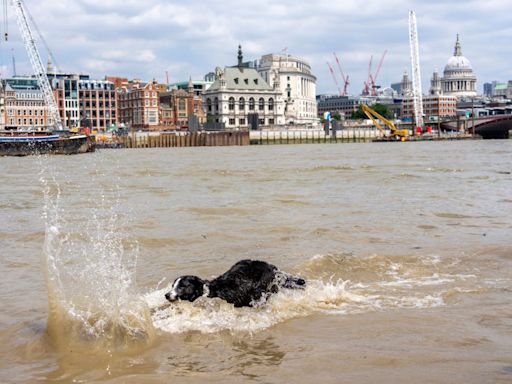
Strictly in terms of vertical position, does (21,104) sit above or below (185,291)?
above

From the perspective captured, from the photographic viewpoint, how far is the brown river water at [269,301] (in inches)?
210

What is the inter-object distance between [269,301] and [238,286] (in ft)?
1.25

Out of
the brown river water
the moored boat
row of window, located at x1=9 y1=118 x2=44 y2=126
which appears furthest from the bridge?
the brown river water

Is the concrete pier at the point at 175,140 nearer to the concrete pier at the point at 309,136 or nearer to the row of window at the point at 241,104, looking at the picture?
the concrete pier at the point at 309,136

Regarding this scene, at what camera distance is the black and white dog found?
6.71 metres

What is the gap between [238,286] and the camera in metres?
6.85

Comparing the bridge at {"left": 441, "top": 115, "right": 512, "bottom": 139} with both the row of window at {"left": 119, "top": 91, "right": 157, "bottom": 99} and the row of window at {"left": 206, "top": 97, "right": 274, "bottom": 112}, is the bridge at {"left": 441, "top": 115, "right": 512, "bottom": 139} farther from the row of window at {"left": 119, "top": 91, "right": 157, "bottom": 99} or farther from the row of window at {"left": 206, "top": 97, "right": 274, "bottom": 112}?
the row of window at {"left": 119, "top": 91, "right": 157, "bottom": 99}

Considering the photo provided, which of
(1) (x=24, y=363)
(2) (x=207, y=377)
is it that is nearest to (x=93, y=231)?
(1) (x=24, y=363)

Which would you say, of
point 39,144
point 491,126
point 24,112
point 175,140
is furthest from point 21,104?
point 491,126

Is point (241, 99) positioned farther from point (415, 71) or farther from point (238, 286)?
point (238, 286)

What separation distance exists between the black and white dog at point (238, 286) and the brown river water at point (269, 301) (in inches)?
4.4

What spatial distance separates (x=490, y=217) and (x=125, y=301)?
9.35m

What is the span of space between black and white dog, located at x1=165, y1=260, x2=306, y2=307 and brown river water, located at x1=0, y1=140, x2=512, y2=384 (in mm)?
111

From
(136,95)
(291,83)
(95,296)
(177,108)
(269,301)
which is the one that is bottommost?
(269,301)
